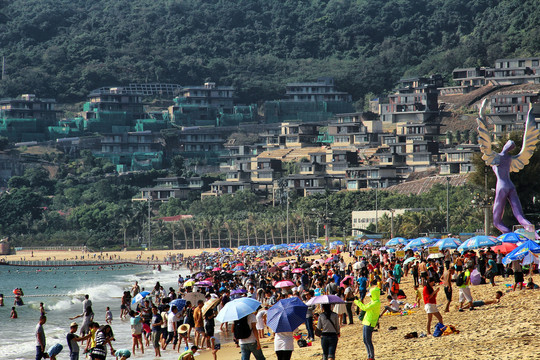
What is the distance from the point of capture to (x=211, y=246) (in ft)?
369

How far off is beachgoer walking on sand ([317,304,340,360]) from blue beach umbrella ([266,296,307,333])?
0.38 m

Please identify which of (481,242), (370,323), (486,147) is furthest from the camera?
(486,147)

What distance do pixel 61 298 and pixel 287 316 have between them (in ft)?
124

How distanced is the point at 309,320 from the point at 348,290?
2492 mm

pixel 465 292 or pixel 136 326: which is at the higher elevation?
pixel 465 292

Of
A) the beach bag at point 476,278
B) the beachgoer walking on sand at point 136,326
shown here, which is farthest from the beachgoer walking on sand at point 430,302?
the beachgoer walking on sand at point 136,326

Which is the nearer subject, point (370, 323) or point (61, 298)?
point (370, 323)

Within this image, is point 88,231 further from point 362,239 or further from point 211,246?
point 362,239

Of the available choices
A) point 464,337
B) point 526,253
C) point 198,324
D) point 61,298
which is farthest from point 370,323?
point 61,298

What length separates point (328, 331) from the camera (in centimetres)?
1914

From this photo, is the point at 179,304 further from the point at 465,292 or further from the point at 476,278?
the point at 476,278

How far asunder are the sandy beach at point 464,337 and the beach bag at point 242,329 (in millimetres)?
2892

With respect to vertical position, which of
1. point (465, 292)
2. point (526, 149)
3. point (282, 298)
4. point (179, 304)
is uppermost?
point (526, 149)

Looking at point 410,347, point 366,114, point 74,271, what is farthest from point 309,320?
point 366,114
